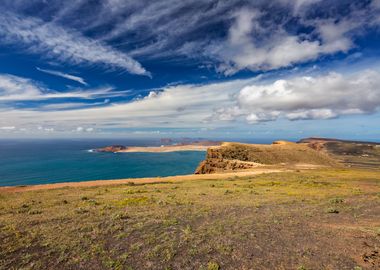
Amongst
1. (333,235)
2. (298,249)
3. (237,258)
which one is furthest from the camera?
(333,235)

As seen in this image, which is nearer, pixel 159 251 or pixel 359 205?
pixel 159 251

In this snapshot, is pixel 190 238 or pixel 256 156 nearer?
pixel 190 238

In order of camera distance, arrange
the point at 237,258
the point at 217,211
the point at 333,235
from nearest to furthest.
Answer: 1. the point at 237,258
2. the point at 333,235
3. the point at 217,211

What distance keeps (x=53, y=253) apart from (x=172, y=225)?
5770 mm

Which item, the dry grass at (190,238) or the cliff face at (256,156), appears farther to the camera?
the cliff face at (256,156)

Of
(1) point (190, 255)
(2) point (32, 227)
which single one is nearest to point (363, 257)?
(1) point (190, 255)

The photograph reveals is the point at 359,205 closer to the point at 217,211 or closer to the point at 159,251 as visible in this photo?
the point at 217,211

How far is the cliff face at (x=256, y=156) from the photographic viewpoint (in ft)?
254

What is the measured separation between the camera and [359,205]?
18.9 meters

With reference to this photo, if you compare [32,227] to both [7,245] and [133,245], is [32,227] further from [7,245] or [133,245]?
[133,245]

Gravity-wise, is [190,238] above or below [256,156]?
above

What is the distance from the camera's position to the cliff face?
254 ft

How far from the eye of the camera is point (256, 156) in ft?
280

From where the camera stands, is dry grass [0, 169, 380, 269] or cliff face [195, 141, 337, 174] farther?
cliff face [195, 141, 337, 174]
